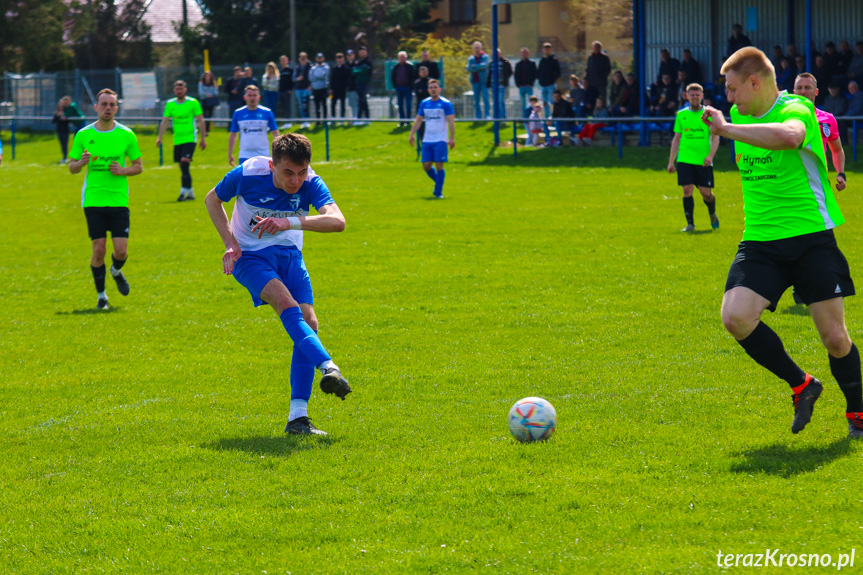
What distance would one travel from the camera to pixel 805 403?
5.80m

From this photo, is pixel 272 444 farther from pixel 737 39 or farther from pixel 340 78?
pixel 340 78

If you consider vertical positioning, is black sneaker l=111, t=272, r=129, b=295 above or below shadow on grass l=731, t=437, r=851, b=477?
above

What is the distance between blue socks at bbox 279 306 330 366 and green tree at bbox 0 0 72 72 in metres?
50.4

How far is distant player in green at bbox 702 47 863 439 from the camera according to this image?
18.2 feet

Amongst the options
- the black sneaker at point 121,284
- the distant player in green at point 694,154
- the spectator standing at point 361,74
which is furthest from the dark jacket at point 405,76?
the black sneaker at point 121,284

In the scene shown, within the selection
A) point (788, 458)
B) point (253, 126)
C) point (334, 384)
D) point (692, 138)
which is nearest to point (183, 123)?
point (253, 126)

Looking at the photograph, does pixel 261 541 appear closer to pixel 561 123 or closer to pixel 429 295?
pixel 429 295

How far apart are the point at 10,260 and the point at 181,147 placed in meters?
6.35

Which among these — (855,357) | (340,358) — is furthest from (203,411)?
(855,357)

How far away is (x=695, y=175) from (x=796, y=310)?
5.21 metres

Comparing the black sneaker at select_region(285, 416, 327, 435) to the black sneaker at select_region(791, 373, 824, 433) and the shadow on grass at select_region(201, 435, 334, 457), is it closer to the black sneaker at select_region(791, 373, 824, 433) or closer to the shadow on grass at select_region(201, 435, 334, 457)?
the shadow on grass at select_region(201, 435, 334, 457)

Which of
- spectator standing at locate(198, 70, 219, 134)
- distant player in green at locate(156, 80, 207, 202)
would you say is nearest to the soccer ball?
distant player in green at locate(156, 80, 207, 202)

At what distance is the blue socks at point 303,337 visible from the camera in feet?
20.0

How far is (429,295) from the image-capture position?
11.6m
